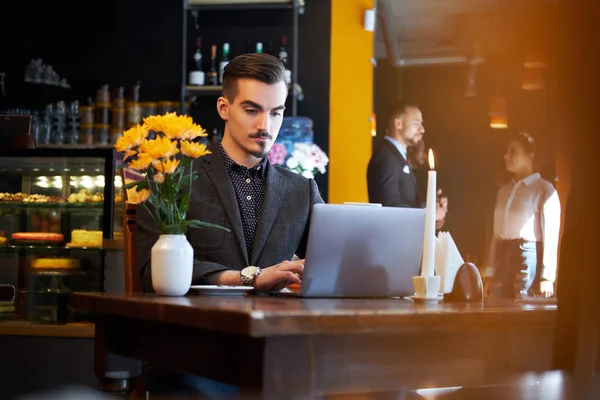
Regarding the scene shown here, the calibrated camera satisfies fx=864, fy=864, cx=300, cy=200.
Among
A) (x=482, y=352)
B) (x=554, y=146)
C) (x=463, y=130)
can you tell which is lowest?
(x=482, y=352)

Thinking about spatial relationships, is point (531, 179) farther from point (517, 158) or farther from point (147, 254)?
point (147, 254)

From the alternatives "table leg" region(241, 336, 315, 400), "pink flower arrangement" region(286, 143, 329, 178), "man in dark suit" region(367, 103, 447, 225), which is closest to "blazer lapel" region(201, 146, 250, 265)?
"table leg" region(241, 336, 315, 400)

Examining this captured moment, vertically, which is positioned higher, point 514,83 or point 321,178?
point 514,83

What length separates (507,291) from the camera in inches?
220

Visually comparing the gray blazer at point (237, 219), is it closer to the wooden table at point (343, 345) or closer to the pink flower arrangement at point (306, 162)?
the wooden table at point (343, 345)

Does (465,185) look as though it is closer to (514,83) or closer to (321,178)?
(514,83)

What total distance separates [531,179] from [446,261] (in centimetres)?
442

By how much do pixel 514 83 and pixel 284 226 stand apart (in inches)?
202

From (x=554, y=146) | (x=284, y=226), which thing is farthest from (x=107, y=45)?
(x=554, y=146)

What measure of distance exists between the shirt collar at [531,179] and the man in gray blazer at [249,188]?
390cm

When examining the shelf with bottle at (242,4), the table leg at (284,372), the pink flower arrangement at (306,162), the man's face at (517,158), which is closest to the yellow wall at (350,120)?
the shelf with bottle at (242,4)

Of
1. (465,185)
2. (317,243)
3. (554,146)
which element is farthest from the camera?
(465,185)

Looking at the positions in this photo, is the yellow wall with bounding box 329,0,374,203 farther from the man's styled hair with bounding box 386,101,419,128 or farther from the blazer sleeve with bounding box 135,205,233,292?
the blazer sleeve with bounding box 135,205,233,292

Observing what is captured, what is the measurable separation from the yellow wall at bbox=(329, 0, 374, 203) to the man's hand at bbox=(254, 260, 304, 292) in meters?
4.15
